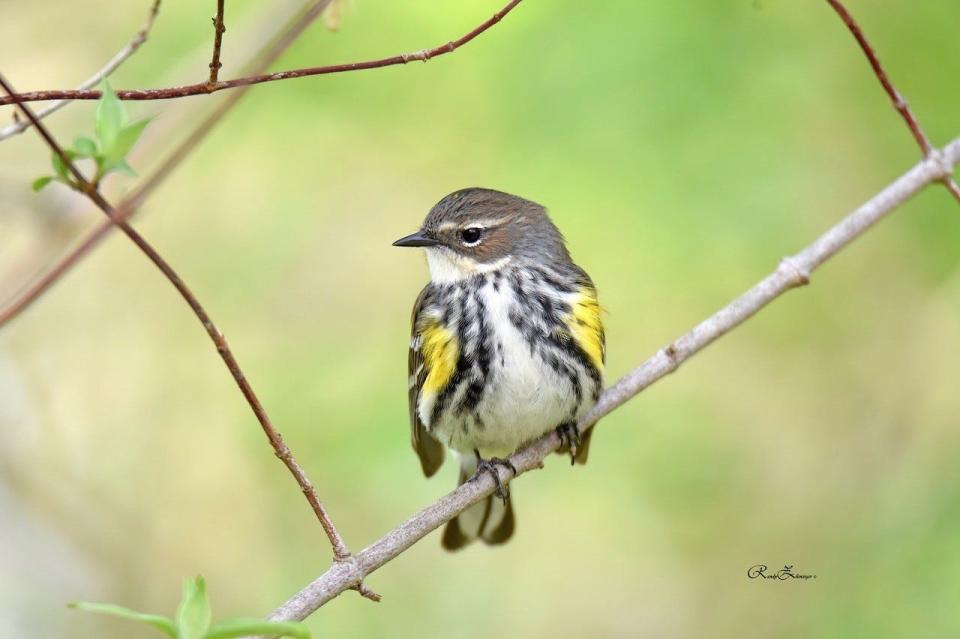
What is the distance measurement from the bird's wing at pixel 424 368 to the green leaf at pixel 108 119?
1.98 m

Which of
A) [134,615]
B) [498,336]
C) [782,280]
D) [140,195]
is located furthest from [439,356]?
[134,615]

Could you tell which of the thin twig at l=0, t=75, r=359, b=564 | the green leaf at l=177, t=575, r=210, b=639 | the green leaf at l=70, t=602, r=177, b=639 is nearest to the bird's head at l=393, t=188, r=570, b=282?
the thin twig at l=0, t=75, r=359, b=564

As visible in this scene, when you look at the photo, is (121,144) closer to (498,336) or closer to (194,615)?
(194,615)

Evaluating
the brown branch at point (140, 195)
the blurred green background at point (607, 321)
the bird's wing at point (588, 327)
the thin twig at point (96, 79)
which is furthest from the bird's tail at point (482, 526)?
the thin twig at point (96, 79)

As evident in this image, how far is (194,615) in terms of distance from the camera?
2.51 meters

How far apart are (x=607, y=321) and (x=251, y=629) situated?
4890 mm

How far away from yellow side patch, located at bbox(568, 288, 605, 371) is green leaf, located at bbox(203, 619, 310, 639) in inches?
92.5

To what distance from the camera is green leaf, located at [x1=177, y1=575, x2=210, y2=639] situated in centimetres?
249

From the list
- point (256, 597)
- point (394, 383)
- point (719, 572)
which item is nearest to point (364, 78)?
point (394, 383)

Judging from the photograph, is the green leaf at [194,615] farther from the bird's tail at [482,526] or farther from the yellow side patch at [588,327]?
the bird's tail at [482,526]

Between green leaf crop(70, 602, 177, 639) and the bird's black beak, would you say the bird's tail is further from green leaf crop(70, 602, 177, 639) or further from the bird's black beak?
green leaf crop(70, 602, 177, 639)

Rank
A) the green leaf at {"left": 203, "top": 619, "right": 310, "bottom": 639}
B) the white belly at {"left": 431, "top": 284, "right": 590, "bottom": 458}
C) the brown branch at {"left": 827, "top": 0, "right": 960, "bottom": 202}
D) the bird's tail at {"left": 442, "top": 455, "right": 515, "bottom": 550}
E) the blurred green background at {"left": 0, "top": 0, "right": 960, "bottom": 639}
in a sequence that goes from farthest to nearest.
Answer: the blurred green background at {"left": 0, "top": 0, "right": 960, "bottom": 639} → the bird's tail at {"left": 442, "top": 455, "right": 515, "bottom": 550} → the white belly at {"left": 431, "top": 284, "right": 590, "bottom": 458} → the brown branch at {"left": 827, "top": 0, "right": 960, "bottom": 202} → the green leaf at {"left": 203, "top": 619, "right": 310, "bottom": 639}

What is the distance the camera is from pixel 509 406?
446 centimetres

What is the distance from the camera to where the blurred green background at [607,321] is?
19.8 ft
